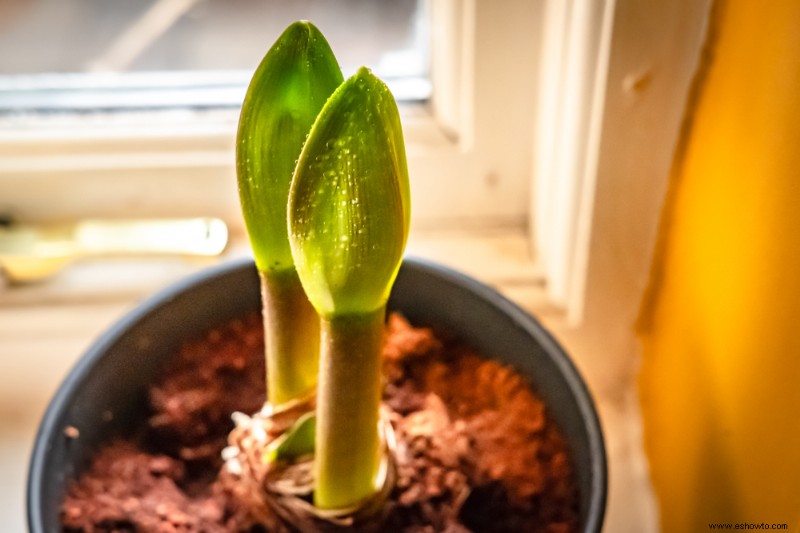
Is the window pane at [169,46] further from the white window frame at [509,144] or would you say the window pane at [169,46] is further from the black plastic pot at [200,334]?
the black plastic pot at [200,334]

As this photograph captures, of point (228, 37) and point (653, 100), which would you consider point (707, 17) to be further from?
point (228, 37)

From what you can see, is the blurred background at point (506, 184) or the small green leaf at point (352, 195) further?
the blurred background at point (506, 184)

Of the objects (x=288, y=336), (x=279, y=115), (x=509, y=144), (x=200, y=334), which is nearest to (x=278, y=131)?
(x=279, y=115)

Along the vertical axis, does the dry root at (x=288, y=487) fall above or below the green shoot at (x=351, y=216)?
below

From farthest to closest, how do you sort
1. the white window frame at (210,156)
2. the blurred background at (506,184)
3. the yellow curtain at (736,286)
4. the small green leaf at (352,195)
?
the white window frame at (210,156) → the blurred background at (506,184) → the yellow curtain at (736,286) → the small green leaf at (352,195)

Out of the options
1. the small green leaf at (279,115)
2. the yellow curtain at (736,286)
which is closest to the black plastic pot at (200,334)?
the yellow curtain at (736,286)

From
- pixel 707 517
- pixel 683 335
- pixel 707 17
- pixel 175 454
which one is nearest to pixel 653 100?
pixel 707 17

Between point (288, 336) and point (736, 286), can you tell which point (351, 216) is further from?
point (736, 286)
